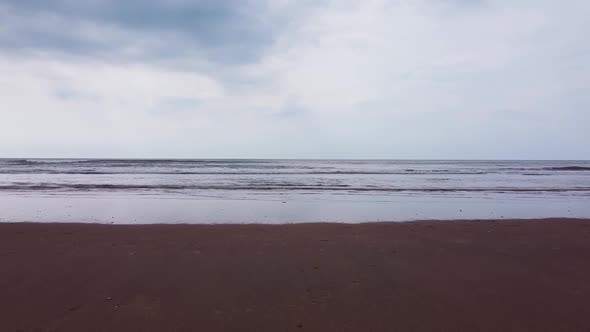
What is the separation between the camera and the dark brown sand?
3.99 m

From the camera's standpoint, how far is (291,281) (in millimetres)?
5211

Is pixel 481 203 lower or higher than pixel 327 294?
higher

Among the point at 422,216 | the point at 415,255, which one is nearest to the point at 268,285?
the point at 415,255

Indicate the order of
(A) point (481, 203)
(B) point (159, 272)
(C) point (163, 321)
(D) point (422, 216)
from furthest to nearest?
(A) point (481, 203) → (D) point (422, 216) → (B) point (159, 272) → (C) point (163, 321)

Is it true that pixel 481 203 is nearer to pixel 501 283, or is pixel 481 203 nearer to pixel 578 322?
pixel 501 283

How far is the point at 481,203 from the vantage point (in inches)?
640

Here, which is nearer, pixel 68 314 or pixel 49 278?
pixel 68 314

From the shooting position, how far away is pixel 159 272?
5543 millimetres

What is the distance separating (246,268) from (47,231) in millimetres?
5972

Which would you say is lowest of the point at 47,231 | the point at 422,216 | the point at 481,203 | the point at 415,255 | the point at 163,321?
the point at 163,321

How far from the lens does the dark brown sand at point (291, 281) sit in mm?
3992

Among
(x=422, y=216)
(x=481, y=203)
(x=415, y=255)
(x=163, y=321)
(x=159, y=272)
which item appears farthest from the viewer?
(x=481, y=203)

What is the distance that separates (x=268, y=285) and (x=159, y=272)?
1781mm

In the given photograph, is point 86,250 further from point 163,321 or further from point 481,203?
point 481,203
